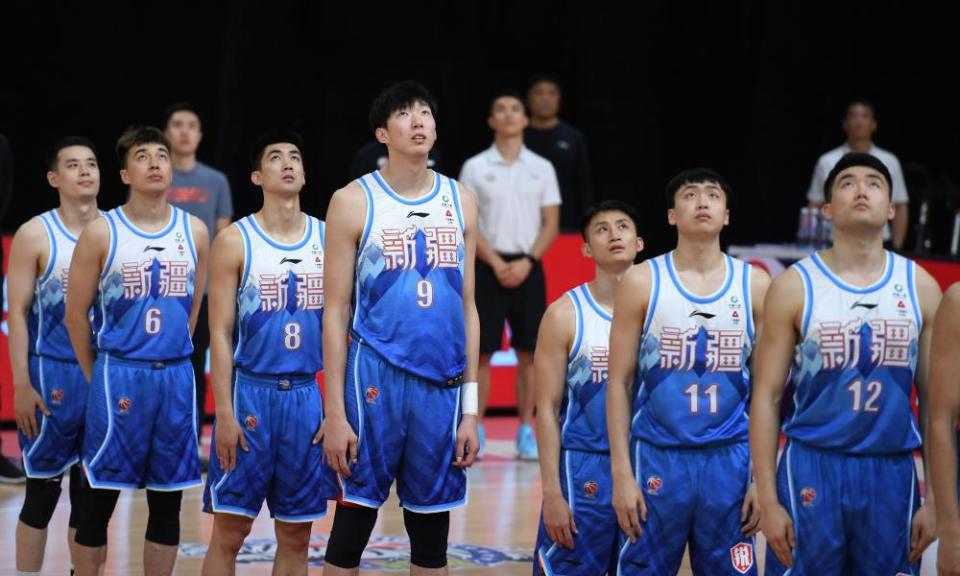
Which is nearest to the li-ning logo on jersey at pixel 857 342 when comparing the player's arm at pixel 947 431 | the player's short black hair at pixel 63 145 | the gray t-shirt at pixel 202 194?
the player's arm at pixel 947 431

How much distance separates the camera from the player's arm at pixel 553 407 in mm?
4949

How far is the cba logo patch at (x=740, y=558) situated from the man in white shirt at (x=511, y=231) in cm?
420

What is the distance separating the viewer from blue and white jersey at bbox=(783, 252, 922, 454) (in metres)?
4.31

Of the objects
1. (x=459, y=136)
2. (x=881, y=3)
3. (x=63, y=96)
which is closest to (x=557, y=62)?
(x=459, y=136)

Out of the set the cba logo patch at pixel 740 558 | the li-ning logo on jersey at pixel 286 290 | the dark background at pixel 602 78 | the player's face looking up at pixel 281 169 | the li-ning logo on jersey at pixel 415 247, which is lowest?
the cba logo patch at pixel 740 558

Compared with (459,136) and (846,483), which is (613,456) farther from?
(459,136)

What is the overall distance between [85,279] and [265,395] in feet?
2.70

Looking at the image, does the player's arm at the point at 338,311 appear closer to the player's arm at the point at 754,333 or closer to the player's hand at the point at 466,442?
the player's hand at the point at 466,442

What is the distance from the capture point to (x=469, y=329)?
4988 mm

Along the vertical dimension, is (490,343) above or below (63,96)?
below

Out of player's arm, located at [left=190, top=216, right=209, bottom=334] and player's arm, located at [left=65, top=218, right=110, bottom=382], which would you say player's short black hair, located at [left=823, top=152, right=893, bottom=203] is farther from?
player's arm, located at [left=65, top=218, right=110, bottom=382]

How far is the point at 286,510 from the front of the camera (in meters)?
5.55

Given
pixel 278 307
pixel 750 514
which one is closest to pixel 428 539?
pixel 750 514

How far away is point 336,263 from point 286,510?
3.71ft
